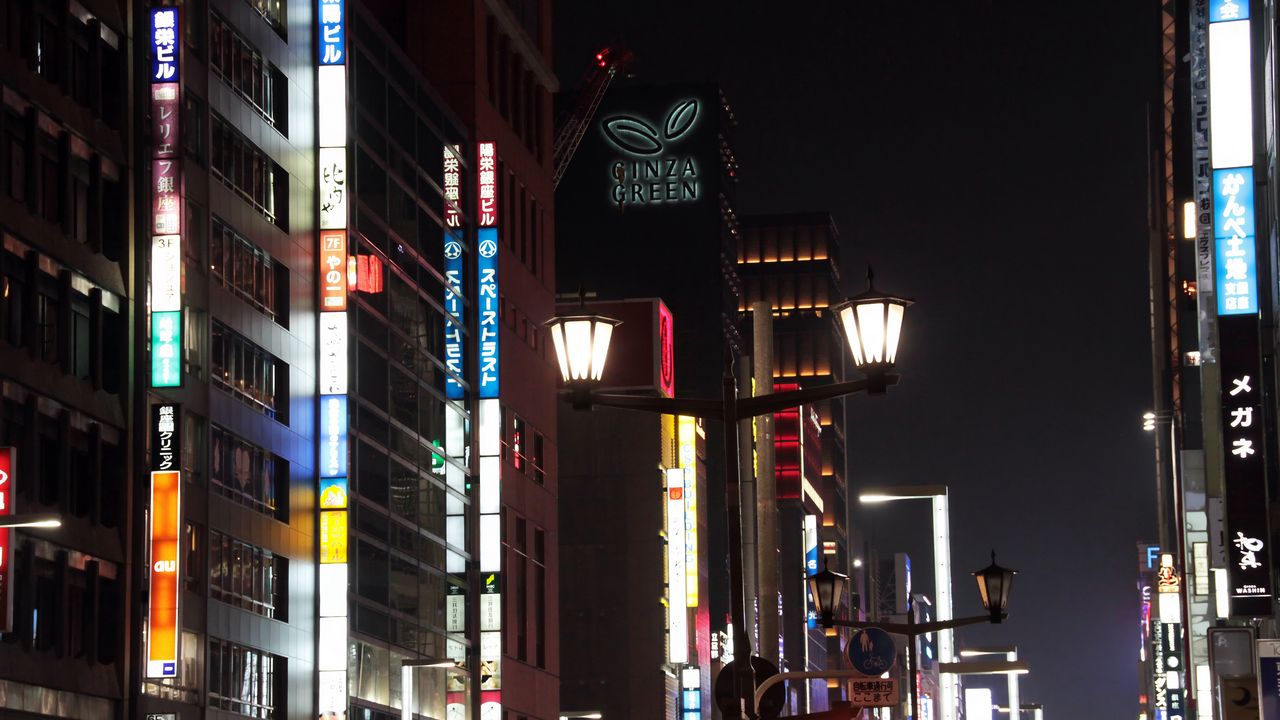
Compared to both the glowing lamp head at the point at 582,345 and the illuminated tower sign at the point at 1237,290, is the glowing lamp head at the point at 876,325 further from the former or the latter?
the illuminated tower sign at the point at 1237,290

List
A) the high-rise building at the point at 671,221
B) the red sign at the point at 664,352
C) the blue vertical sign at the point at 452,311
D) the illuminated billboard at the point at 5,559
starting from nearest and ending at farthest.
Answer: the illuminated billboard at the point at 5,559 → the blue vertical sign at the point at 452,311 → the red sign at the point at 664,352 → the high-rise building at the point at 671,221

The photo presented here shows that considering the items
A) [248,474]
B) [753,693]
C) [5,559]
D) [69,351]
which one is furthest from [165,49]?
[753,693]

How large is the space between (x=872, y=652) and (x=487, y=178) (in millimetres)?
50771

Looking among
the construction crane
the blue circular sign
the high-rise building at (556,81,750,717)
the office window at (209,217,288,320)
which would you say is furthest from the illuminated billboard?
the high-rise building at (556,81,750,717)

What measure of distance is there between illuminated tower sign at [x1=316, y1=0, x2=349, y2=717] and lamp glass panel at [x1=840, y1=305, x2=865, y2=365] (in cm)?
4134

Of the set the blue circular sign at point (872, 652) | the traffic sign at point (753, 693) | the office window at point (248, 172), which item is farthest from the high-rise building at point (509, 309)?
the traffic sign at point (753, 693)

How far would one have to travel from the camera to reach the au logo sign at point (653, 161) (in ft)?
501

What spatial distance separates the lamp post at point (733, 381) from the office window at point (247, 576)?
33599 mm

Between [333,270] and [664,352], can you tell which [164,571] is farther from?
[664,352]

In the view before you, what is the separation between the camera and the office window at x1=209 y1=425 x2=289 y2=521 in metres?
54.3

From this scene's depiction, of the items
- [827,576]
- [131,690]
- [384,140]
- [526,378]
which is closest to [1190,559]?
[526,378]

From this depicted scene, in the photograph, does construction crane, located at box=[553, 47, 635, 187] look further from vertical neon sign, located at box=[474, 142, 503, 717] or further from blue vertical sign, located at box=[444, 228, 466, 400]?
blue vertical sign, located at box=[444, 228, 466, 400]

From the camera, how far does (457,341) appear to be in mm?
76500

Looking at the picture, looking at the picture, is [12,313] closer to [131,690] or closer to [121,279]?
[121,279]
